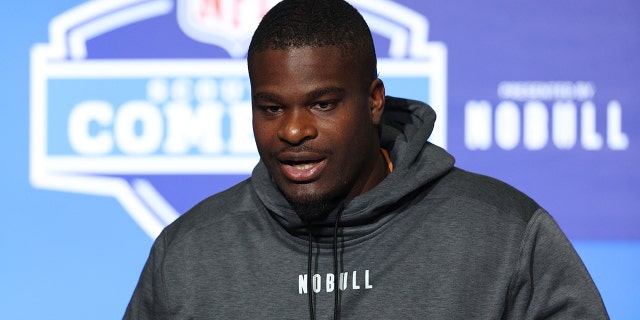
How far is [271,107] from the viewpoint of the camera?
1.15m

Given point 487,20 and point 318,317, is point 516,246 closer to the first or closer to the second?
point 318,317

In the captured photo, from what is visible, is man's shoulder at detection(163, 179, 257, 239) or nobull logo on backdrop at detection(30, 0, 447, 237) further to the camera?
nobull logo on backdrop at detection(30, 0, 447, 237)

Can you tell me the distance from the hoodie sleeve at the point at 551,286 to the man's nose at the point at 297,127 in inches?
11.1

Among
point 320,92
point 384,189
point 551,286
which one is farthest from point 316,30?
point 551,286

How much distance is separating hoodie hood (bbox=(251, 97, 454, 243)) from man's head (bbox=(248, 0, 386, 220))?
31 mm

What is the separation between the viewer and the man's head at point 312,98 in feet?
3.72

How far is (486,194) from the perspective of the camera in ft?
4.08

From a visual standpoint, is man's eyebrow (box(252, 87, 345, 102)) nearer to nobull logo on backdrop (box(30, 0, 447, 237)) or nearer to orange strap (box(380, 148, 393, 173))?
orange strap (box(380, 148, 393, 173))

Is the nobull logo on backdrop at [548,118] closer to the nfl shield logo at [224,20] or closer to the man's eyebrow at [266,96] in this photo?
the nfl shield logo at [224,20]

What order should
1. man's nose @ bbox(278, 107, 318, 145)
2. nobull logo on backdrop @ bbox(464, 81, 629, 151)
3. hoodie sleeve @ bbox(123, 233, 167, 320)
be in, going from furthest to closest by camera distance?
nobull logo on backdrop @ bbox(464, 81, 629, 151)
hoodie sleeve @ bbox(123, 233, 167, 320)
man's nose @ bbox(278, 107, 318, 145)

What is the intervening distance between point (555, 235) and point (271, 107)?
360 millimetres

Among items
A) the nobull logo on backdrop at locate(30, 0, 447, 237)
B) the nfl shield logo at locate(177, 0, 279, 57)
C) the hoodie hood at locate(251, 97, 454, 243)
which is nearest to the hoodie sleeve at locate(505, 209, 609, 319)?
the hoodie hood at locate(251, 97, 454, 243)

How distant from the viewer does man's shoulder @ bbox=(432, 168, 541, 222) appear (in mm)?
1217

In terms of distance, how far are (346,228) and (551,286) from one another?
0.82ft
